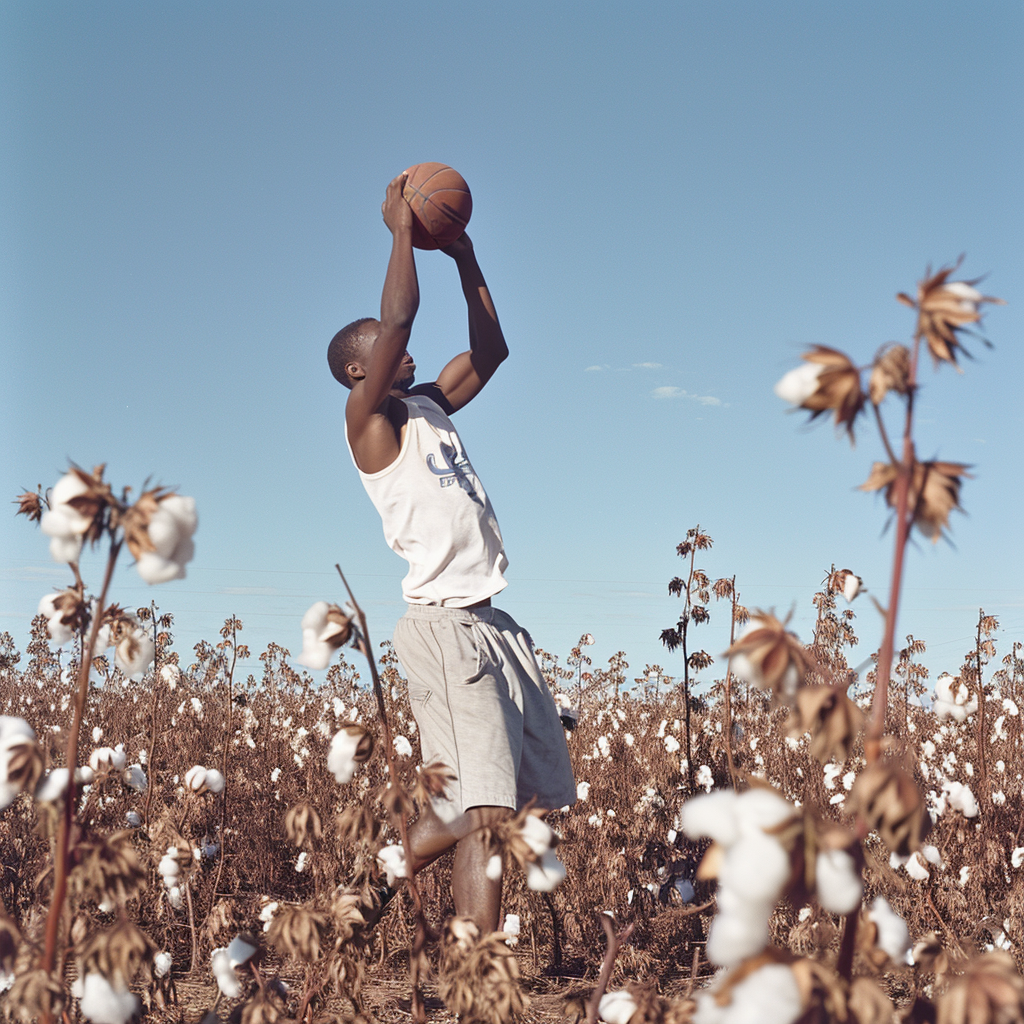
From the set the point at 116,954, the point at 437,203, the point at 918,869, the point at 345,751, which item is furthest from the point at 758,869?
the point at 437,203

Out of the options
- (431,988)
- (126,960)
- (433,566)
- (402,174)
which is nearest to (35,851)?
(431,988)

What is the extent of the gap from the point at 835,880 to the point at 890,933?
0.34m

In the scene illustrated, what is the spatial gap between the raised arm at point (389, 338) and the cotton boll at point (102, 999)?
2.07 m

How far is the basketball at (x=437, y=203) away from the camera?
351cm

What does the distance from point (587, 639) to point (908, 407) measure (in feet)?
35.6

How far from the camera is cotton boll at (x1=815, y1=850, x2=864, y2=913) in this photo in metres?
0.86

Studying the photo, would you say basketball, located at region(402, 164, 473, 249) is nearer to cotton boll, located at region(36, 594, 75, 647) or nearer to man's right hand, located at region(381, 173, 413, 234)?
man's right hand, located at region(381, 173, 413, 234)

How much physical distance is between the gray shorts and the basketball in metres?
1.48

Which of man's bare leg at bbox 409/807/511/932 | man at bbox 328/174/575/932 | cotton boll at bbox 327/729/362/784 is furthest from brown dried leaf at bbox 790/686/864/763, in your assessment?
man at bbox 328/174/575/932

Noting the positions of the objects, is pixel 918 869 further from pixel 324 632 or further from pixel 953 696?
pixel 324 632

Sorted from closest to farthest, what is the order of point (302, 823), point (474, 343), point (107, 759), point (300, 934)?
point (300, 934)
point (302, 823)
point (107, 759)
point (474, 343)

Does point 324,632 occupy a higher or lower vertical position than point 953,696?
lower

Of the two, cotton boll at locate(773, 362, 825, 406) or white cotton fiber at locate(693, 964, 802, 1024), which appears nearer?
white cotton fiber at locate(693, 964, 802, 1024)

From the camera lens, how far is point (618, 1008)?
5.37 feet
